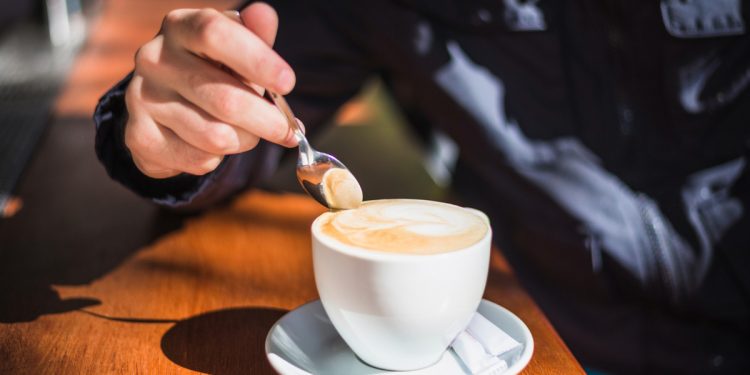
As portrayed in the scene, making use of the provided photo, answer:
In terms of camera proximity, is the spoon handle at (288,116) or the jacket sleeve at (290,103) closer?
the spoon handle at (288,116)

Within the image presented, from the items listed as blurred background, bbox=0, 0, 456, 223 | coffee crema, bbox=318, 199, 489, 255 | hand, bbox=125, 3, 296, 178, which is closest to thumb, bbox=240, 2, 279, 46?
hand, bbox=125, 3, 296, 178

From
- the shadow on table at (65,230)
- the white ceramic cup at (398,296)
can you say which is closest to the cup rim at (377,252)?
the white ceramic cup at (398,296)

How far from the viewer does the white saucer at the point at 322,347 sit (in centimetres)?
52

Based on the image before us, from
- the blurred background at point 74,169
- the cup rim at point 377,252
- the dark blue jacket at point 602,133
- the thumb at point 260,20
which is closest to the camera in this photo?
the cup rim at point 377,252

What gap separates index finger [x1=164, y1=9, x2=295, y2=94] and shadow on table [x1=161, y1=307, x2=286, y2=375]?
0.22 metres

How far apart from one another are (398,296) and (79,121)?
94 cm

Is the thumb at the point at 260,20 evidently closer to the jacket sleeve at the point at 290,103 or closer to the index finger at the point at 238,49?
the index finger at the point at 238,49

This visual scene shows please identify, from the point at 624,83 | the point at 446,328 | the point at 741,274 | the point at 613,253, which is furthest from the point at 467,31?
the point at 446,328

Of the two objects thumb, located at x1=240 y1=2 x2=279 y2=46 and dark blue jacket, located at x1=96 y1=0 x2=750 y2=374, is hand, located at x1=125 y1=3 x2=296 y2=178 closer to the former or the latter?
thumb, located at x1=240 y1=2 x2=279 y2=46

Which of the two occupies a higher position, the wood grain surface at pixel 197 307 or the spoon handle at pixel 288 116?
the spoon handle at pixel 288 116

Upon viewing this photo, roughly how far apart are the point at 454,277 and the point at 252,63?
0.74 feet

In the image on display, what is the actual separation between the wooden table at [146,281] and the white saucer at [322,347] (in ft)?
0.11

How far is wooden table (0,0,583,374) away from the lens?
58 centimetres

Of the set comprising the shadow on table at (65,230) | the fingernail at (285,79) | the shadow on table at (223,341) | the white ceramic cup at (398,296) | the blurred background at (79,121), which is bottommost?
the blurred background at (79,121)
